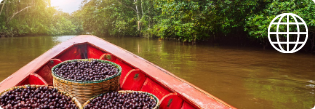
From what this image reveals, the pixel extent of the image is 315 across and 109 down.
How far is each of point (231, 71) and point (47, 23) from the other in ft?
91.4

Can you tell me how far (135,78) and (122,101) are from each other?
0.80 metres

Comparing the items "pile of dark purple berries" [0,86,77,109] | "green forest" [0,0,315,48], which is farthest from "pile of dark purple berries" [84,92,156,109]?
"green forest" [0,0,315,48]

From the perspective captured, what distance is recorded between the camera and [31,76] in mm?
2527

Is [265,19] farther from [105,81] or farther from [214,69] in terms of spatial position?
[105,81]

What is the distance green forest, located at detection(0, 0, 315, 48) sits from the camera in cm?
946

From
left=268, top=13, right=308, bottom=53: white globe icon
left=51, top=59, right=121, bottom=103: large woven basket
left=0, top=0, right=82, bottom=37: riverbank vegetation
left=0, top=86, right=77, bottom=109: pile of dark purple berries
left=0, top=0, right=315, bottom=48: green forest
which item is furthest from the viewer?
left=0, top=0, right=82, bottom=37: riverbank vegetation

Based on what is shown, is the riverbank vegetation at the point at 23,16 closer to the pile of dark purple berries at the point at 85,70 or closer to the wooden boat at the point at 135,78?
the wooden boat at the point at 135,78

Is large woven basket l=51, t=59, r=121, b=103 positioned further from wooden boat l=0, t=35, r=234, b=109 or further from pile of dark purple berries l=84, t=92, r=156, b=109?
wooden boat l=0, t=35, r=234, b=109

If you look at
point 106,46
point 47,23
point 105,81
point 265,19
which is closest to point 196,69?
point 106,46

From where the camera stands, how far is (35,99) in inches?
75.0

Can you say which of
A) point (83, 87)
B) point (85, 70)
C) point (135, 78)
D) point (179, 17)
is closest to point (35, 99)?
point (83, 87)

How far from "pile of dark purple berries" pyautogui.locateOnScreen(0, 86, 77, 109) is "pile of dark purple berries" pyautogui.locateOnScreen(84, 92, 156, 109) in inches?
7.6

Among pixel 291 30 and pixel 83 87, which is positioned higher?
pixel 291 30

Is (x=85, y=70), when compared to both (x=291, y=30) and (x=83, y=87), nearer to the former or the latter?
(x=83, y=87)
